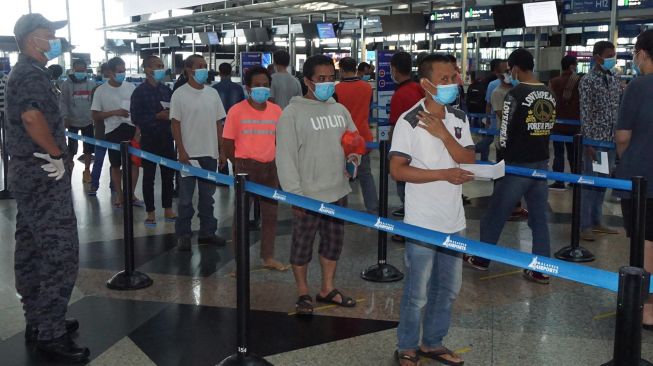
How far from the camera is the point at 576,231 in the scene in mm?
5434

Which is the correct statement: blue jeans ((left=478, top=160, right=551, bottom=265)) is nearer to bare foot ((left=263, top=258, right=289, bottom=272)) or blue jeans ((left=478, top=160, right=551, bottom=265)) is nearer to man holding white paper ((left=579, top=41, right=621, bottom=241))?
man holding white paper ((left=579, top=41, right=621, bottom=241))

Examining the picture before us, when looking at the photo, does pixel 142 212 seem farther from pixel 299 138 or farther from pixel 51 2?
pixel 51 2

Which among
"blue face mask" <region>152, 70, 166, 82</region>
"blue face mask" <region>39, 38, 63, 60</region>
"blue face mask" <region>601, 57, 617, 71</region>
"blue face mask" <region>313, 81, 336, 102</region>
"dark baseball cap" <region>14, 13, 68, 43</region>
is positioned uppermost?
"dark baseball cap" <region>14, 13, 68, 43</region>

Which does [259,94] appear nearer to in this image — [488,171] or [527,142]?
[527,142]

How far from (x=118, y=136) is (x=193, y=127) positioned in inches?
81.4

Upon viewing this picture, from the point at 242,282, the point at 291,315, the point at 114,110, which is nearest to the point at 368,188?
the point at 291,315

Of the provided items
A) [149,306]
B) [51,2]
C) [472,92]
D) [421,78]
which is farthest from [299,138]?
[51,2]

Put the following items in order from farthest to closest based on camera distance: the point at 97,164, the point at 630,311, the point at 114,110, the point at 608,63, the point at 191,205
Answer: the point at 97,164 → the point at 114,110 → the point at 608,63 → the point at 191,205 → the point at 630,311

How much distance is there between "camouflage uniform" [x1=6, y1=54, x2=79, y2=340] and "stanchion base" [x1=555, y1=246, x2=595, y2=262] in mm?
3816

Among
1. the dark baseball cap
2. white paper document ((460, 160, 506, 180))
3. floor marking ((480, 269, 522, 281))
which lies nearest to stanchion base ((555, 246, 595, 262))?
floor marking ((480, 269, 522, 281))

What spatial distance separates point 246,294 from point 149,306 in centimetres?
140

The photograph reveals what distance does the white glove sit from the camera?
3.45 metres

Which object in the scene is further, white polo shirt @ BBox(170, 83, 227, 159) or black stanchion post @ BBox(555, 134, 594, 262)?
white polo shirt @ BBox(170, 83, 227, 159)

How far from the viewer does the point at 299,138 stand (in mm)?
3889
